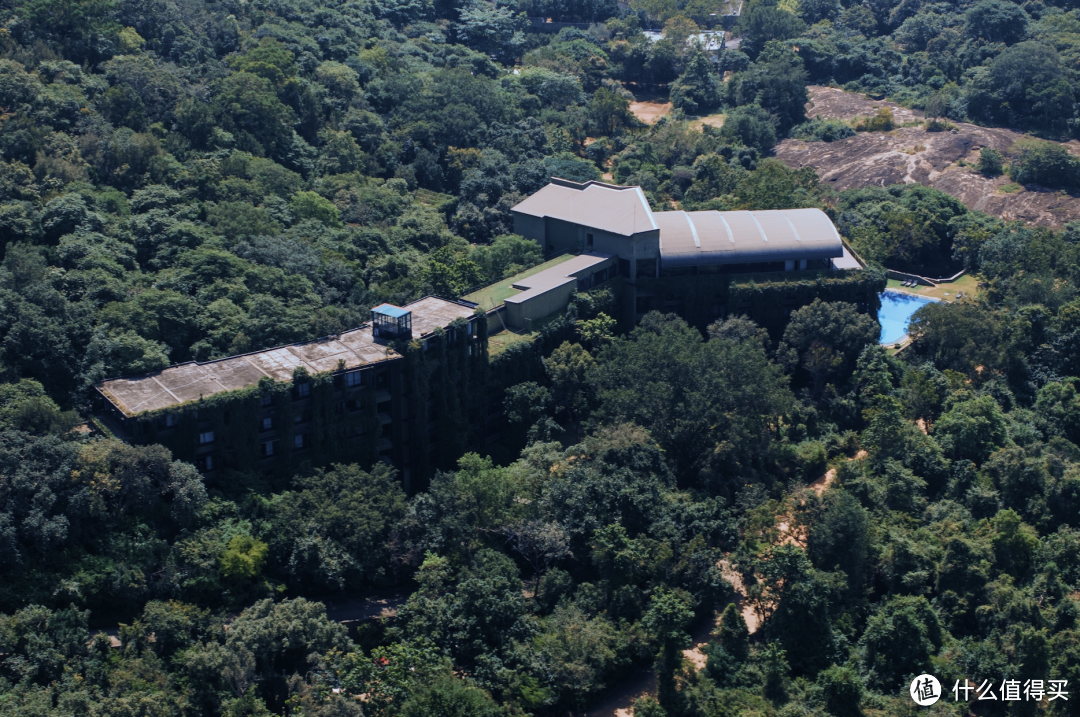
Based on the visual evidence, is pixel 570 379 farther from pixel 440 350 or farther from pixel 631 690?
pixel 631 690

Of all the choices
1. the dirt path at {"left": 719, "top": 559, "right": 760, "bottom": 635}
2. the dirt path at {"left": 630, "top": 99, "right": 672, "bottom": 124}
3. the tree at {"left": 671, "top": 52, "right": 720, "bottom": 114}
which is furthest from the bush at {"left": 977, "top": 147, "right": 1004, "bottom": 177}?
the dirt path at {"left": 719, "top": 559, "right": 760, "bottom": 635}

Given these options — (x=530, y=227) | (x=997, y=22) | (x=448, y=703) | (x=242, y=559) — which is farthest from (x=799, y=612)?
(x=997, y=22)

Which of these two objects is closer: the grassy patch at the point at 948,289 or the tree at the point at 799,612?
the tree at the point at 799,612

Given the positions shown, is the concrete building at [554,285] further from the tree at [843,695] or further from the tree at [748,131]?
the tree at [748,131]

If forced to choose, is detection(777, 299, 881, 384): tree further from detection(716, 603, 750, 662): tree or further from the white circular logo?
the white circular logo

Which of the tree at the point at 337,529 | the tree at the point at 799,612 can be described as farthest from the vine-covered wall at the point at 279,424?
the tree at the point at 799,612

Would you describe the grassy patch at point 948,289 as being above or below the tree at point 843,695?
above

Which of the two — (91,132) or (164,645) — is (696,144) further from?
(164,645)
